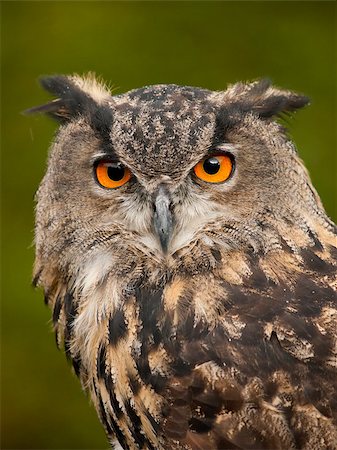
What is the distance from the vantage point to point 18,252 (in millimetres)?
4934

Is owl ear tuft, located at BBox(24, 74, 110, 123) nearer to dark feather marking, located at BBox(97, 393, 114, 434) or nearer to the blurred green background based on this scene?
dark feather marking, located at BBox(97, 393, 114, 434)

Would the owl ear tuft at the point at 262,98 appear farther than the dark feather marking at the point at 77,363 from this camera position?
No

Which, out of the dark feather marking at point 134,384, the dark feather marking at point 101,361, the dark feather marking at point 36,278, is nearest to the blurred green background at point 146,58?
the dark feather marking at point 36,278

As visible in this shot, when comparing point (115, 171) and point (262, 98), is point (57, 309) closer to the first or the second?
point (115, 171)

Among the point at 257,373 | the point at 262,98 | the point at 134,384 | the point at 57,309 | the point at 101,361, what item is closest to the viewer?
the point at 257,373

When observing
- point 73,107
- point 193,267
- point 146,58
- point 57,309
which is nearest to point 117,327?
point 193,267

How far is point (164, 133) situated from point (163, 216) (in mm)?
202

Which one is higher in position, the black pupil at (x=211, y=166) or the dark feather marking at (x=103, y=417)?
the black pupil at (x=211, y=166)

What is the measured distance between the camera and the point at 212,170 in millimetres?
2256

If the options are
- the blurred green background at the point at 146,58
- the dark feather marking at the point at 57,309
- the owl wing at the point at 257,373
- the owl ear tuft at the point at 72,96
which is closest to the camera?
the owl wing at the point at 257,373

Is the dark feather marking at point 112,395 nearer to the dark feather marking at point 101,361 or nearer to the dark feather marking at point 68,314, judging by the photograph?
the dark feather marking at point 101,361

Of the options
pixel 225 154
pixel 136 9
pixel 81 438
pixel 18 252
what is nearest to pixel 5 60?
pixel 136 9

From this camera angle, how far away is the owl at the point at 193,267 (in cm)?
205

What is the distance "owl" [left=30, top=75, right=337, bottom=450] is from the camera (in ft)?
6.73
